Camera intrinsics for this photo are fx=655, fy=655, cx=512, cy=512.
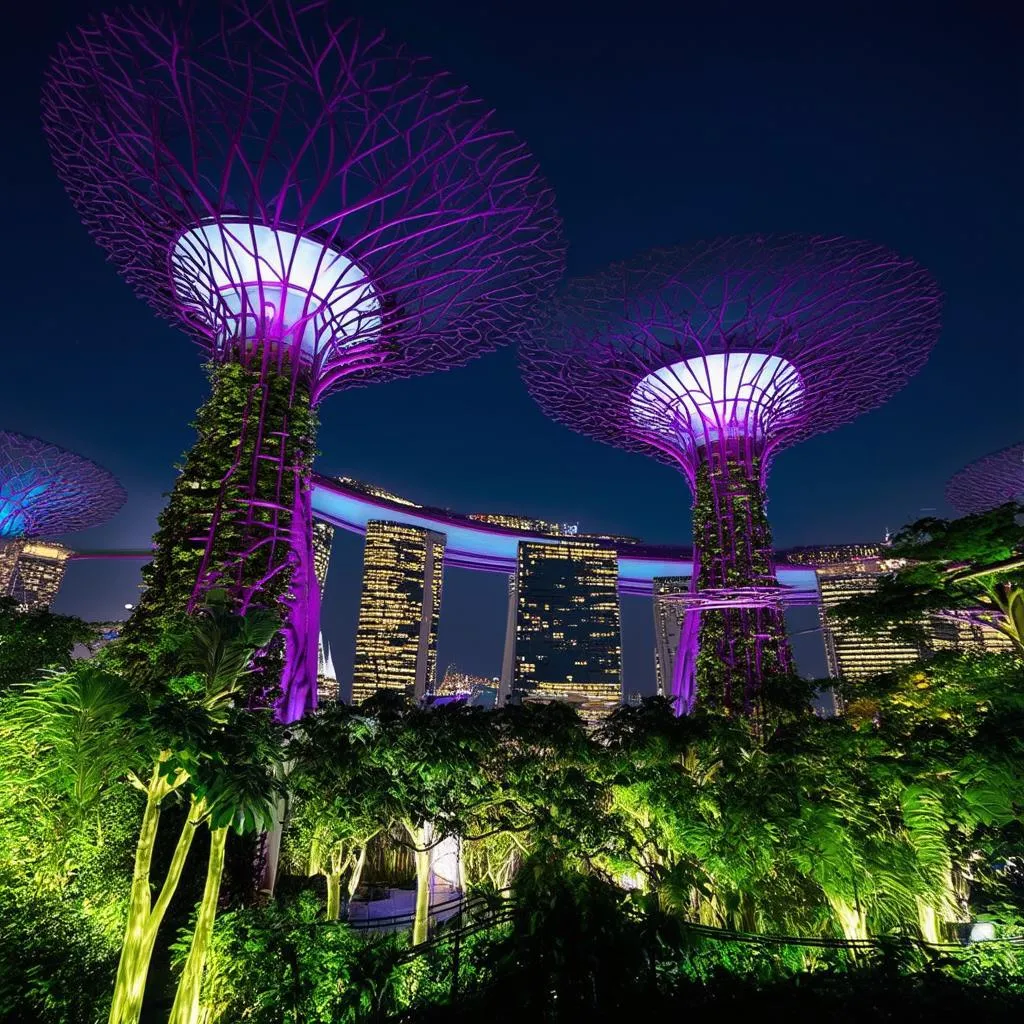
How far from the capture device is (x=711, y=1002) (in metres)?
5.41

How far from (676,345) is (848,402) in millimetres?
7534

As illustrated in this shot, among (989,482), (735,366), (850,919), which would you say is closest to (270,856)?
(850,919)

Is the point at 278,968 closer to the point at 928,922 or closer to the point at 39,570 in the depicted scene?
the point at 928,922

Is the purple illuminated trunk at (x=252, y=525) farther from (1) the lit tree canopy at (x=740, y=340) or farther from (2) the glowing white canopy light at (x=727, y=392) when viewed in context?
(2) the glowing white canopy light at (x=727, y=392)

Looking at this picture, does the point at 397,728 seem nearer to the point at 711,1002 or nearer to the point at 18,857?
the point at 18,857

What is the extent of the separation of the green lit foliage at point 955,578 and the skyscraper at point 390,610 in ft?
247

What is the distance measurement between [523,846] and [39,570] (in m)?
84.4

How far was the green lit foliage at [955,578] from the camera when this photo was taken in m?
9.96

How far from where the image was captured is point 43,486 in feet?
130

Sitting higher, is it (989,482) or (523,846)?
(989,482)

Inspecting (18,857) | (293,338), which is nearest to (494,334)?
(293,338)

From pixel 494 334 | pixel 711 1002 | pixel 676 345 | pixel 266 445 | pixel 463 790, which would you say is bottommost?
pixel 711 1002

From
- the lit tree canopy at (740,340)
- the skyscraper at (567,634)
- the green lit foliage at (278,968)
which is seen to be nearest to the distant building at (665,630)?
the skyscraper at (567,634)

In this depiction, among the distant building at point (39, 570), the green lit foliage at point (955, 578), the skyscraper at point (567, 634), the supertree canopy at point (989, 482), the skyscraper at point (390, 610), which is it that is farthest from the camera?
the skyscraper at point (567, 634)
